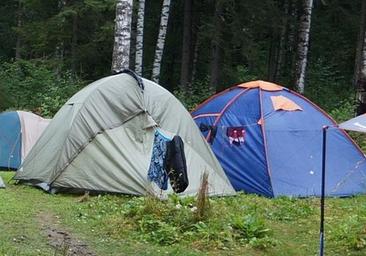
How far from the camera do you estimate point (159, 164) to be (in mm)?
8266

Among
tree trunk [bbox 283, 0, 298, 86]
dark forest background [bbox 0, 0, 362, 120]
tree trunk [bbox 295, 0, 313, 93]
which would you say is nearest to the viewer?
tree trunk [bbox 295, 0, 313, 93]

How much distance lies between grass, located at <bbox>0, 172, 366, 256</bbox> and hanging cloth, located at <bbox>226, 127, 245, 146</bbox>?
1865 mm

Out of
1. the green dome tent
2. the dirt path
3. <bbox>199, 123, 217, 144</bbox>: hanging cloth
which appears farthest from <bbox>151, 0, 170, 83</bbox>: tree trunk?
the dirt path

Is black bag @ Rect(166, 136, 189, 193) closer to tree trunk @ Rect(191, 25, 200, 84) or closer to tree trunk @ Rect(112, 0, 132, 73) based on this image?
tree trunk @ Rect(112, 0, 132, 73)

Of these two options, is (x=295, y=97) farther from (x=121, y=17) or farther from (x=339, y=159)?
(x=121, y=17)

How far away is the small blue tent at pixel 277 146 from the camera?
9.12m

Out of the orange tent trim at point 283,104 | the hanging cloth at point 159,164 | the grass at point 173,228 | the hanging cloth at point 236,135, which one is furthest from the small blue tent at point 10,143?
the orange tent trim at point 283,104

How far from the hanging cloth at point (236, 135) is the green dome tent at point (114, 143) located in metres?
0.66

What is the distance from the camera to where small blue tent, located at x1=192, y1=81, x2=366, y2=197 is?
9.12m

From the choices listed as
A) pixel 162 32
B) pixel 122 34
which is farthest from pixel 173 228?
pixel 162 32

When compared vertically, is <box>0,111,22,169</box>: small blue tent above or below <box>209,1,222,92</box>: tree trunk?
below

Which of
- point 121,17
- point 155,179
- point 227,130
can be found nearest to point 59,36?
point 121,17

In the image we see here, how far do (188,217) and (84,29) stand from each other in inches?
569

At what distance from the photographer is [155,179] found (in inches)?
323
